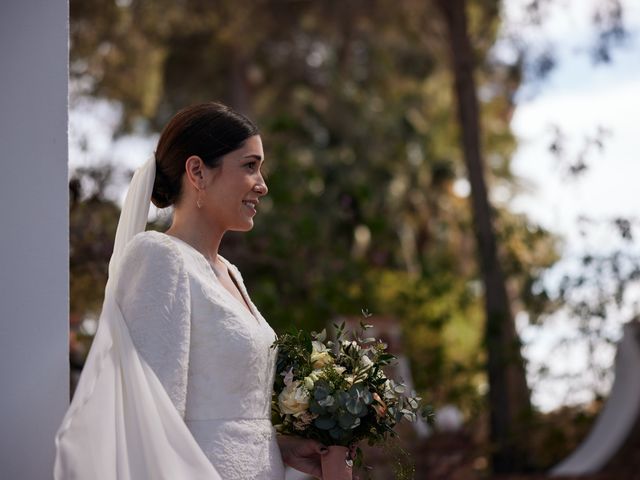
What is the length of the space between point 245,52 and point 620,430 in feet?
49.6

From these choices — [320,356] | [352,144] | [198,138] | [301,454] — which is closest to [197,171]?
[198,138]

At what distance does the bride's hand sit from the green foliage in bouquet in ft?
0.09

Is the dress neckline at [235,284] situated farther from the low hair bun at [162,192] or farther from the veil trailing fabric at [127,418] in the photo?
the veil trailing fabric at [127,418]

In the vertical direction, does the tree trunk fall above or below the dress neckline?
above

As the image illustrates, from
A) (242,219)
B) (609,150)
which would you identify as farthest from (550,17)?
(242,219)

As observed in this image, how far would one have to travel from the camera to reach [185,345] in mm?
2699

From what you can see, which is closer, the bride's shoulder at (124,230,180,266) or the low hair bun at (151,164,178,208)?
the bride's shoulder at (124,230,180,266)

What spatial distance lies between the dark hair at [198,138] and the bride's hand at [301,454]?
759 mm

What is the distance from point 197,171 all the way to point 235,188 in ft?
0.38

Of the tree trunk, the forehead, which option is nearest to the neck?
the forehead

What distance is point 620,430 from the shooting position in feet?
35.7

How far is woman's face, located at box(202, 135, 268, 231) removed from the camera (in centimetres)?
299

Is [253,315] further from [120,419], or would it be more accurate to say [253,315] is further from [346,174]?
[346,174]

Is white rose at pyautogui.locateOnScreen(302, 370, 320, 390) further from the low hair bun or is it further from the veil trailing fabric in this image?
the low hair bun
